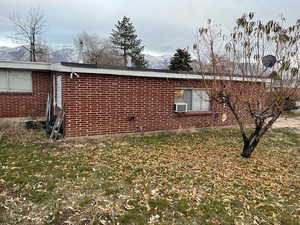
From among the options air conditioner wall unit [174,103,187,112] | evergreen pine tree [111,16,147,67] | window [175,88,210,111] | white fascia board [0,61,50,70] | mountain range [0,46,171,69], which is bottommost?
air conditioner wall unit [174,103,187,112]

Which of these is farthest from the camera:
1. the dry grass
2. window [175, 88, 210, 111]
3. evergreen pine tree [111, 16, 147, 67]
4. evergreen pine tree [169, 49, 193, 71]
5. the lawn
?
evergreen pine tree [111, 16, 147, 67]

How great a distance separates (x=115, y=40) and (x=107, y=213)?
33.8 meters

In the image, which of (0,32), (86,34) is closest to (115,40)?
(86,34)

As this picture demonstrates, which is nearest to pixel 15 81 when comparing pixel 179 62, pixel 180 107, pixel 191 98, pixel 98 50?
pixel 180 107

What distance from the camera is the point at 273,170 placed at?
4613mm

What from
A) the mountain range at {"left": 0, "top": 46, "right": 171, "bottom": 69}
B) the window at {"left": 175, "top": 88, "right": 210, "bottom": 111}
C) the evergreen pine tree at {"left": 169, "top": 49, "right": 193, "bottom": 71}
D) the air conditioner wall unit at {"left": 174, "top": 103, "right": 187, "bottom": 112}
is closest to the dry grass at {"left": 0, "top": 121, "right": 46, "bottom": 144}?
the air conditioner wall unit at {"left": 174, "top": 103, "right": 187, "bottom": 112}

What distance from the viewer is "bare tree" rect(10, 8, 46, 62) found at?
25.3 m

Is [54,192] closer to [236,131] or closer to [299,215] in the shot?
[299,215]

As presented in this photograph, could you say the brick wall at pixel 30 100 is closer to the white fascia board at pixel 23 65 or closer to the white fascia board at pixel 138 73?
the white fascia board at pixel 23 65

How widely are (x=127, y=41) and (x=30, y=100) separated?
89.4ft

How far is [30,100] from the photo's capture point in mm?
8445

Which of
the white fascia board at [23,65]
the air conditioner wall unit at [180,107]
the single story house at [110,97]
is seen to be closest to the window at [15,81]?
the single story house at [110,97]

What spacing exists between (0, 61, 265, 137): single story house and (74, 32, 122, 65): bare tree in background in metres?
22.3

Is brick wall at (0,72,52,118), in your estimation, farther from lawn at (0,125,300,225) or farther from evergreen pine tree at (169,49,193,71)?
evergreen pine tree at (169,49,193,71)
